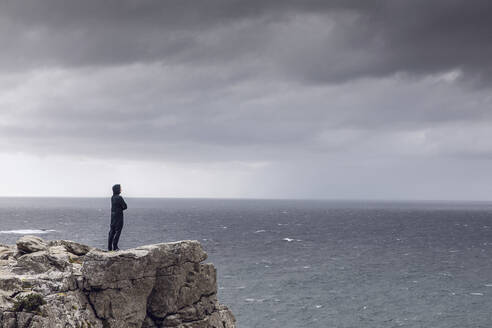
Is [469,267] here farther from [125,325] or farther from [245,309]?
[125,325]

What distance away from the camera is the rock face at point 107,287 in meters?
19.6

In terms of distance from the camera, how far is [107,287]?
22.0 meters

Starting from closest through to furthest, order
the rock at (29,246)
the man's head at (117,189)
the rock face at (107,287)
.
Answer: the rock face at (107,287) → the rock at (29,246) → the man's head at (117,189)

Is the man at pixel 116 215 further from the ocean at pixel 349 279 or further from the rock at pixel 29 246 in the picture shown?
the ocean at pixel 349 279

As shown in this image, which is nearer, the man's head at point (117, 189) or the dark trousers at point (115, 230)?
the dark trousers at point (115, 230)

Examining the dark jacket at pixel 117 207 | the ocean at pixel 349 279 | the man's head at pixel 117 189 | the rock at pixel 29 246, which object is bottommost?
the ocean at pixel 349 279

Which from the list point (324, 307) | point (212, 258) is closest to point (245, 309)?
point (324, 307)

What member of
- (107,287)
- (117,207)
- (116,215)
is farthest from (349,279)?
(107,287)

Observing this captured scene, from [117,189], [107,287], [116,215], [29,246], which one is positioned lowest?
[107,287]

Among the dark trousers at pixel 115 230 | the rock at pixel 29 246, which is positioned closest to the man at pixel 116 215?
the dark trousers at pixel 115 230

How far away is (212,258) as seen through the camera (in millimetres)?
105062

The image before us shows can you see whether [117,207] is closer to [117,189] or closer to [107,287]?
[117,189]

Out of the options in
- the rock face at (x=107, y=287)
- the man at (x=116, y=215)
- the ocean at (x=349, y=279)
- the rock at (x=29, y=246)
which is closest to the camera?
the rock face at (x=107, y=287)

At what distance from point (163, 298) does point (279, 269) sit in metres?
74.3
